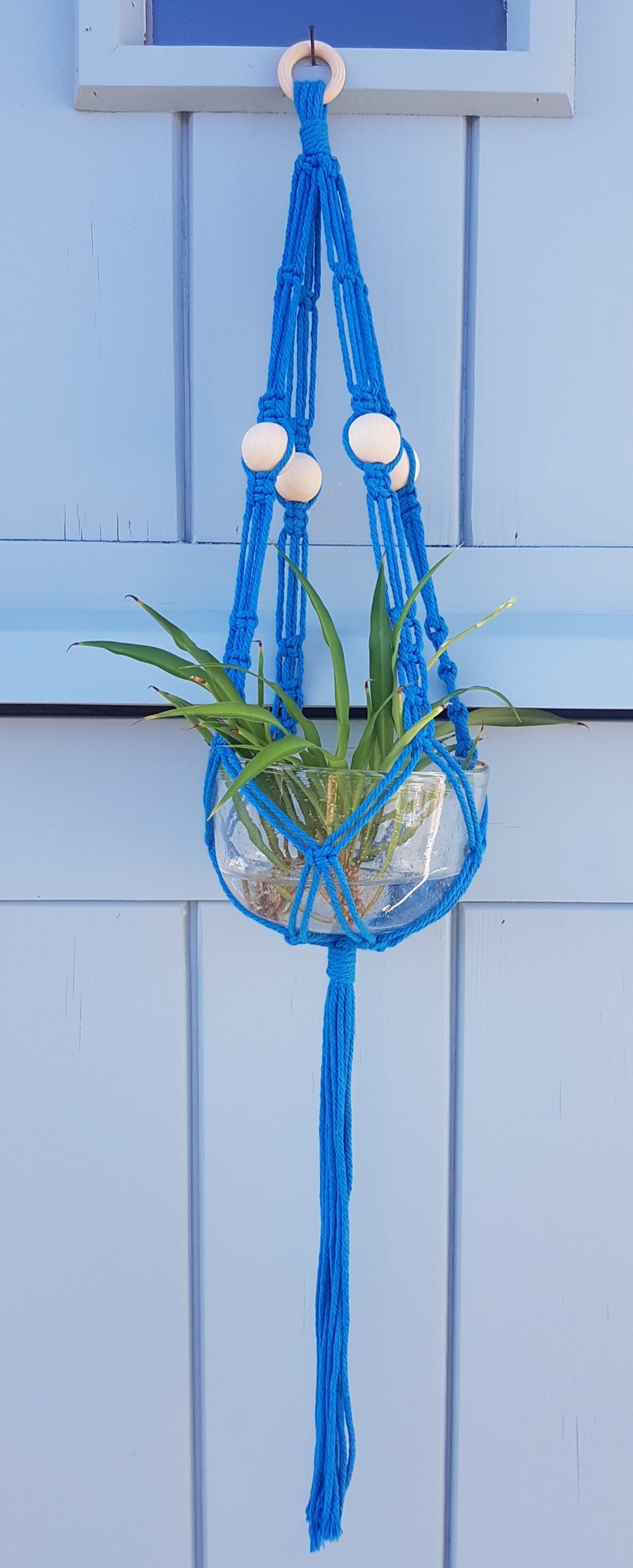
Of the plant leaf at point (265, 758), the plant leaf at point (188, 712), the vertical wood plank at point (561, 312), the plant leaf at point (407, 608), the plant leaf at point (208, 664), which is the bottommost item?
the plant leaf at point (265, 758)

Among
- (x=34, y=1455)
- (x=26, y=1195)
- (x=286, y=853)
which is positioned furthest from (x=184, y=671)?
(x=34, y=1455)

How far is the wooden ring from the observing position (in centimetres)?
49

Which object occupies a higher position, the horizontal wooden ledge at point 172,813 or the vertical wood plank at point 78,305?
the vertical wood plank at point 78,305

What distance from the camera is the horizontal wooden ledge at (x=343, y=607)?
0.52 meters

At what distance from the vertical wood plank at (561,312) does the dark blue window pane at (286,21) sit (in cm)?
9

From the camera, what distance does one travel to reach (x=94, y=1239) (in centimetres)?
56

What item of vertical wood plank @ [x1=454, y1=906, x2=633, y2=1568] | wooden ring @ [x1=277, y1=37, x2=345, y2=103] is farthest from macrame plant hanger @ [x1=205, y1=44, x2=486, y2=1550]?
vertical wood plank @ [x1=454, y1=906, x2=633, y2=1568]

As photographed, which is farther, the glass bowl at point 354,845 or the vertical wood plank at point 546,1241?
the vertical wood plank at point 546,1241

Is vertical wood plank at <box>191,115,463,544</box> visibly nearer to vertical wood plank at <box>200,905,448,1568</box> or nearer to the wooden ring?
the wooden ring

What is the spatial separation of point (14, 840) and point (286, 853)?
0.64ft

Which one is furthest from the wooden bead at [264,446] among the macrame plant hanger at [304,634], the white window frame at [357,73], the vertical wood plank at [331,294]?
the white window frame at [357,73]

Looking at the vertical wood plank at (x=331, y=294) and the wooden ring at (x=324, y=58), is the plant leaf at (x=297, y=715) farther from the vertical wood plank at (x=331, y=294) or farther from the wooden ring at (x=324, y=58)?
the wooden ring at (x=324, y=58)

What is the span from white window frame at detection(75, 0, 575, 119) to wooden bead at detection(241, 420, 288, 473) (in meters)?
0.21

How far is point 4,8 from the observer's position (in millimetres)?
516
